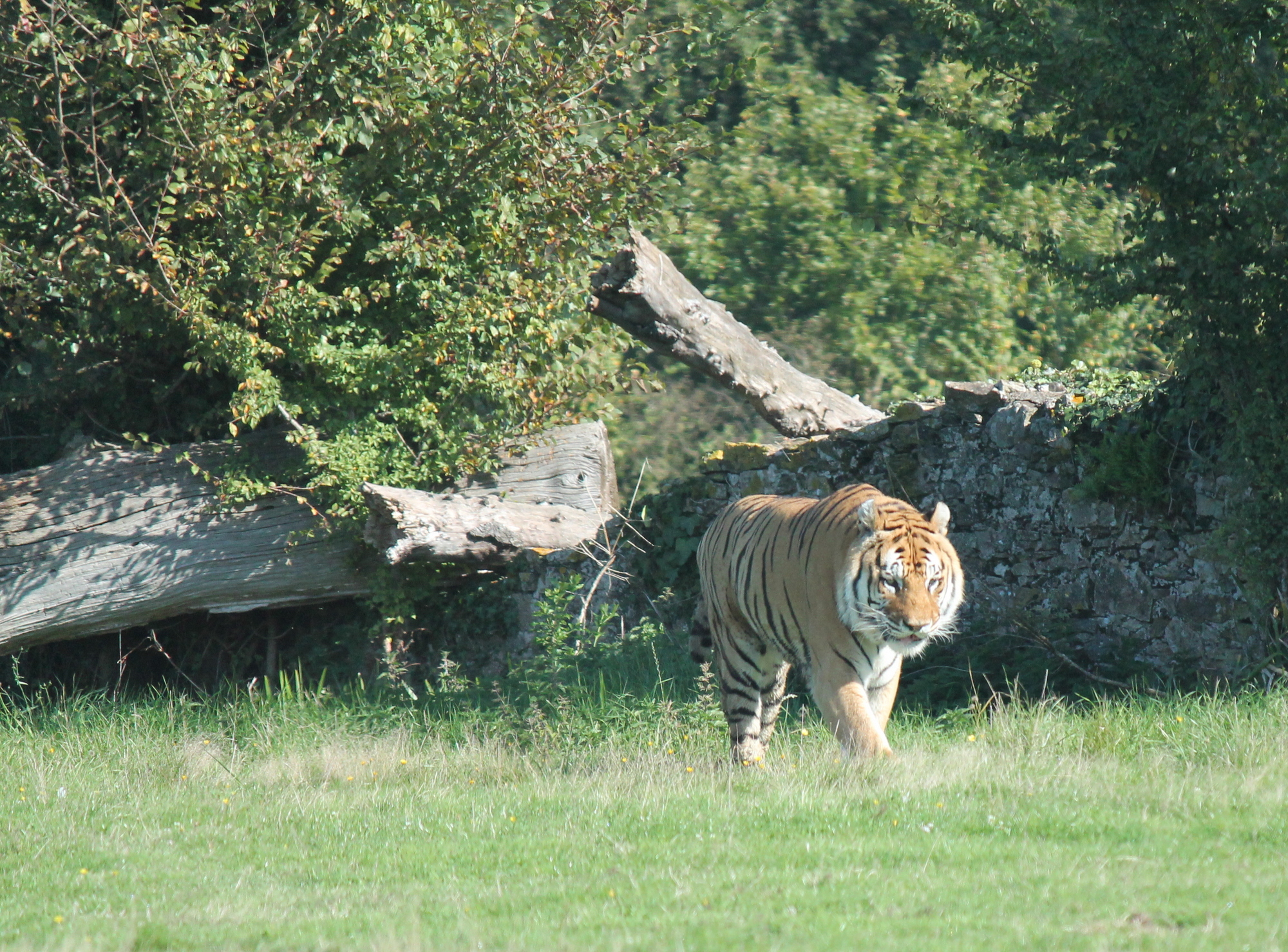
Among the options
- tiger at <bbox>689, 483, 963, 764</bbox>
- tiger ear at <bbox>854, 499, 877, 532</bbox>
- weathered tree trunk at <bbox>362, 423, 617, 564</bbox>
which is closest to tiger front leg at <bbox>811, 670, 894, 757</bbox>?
tiger at <bbox>689, 483, 963, 764</bbox>

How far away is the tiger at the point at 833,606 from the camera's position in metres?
6.75

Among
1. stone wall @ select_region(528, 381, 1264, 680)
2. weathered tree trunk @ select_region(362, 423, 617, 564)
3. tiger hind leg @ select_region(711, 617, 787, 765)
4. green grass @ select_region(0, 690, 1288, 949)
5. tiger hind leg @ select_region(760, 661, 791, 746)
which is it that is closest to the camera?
green grass @ select_region(0, 690, 1288, 949)

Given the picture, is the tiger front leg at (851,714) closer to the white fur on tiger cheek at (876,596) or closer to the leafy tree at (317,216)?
the white fur on tiger cheek at (876,596)

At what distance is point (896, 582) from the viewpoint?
6715mm

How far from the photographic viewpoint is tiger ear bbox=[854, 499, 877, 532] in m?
6.79

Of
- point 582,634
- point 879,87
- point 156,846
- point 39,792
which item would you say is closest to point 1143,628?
point 582,634

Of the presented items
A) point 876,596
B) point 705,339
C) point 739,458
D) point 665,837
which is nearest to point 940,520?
point 876,596

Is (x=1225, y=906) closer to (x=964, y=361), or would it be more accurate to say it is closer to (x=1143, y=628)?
(x=1143, y=628)

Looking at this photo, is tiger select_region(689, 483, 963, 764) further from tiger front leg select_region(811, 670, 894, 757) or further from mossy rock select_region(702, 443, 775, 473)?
mossy rock select_region(702, 443, 775, 473)

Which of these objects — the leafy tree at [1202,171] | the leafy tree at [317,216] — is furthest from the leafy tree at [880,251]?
the leafy tree at [1202,171]

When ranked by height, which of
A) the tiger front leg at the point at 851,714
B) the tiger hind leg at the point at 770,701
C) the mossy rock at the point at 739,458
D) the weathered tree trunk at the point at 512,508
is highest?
the mossy rock at the point at 739,458

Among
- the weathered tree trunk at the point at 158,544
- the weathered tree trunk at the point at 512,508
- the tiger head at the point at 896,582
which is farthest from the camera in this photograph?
the weathered tree trunk at the point at 158,544

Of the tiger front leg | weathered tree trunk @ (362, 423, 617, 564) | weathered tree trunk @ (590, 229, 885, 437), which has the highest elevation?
weathered tree trunk @ (590, 229, 885, 437)

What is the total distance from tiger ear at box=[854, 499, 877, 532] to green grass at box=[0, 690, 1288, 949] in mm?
1255
